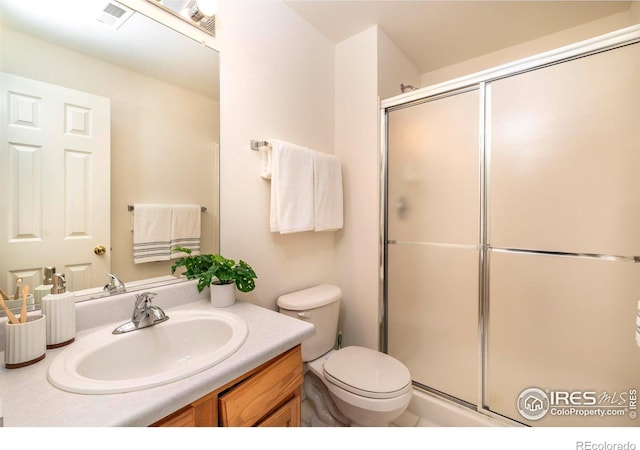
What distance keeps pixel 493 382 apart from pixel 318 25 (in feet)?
7.55

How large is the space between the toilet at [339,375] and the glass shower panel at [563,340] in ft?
1.87

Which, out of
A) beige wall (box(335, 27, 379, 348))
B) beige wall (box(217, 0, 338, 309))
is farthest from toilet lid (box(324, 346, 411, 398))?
beige wall (box(217, 0, 338, 309))

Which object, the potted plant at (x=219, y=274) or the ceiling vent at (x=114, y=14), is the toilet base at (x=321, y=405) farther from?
the ceiling vent at (x=114, y=14)

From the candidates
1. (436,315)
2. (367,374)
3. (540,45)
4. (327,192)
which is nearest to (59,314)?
(367,374)

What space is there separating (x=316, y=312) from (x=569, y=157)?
4.59ft

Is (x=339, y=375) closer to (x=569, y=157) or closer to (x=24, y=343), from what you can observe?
(x=24, y=343)

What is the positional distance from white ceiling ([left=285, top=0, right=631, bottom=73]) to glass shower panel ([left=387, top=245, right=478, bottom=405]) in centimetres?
139

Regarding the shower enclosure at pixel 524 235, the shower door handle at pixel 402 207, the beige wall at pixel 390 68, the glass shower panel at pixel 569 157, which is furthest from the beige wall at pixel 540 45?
the shower door handle at pixel 402 207

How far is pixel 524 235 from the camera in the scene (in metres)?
1.36

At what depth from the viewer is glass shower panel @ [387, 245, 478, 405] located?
1525mm

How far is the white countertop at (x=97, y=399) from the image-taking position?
522 millimetres

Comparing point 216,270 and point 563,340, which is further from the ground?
point 216,270
